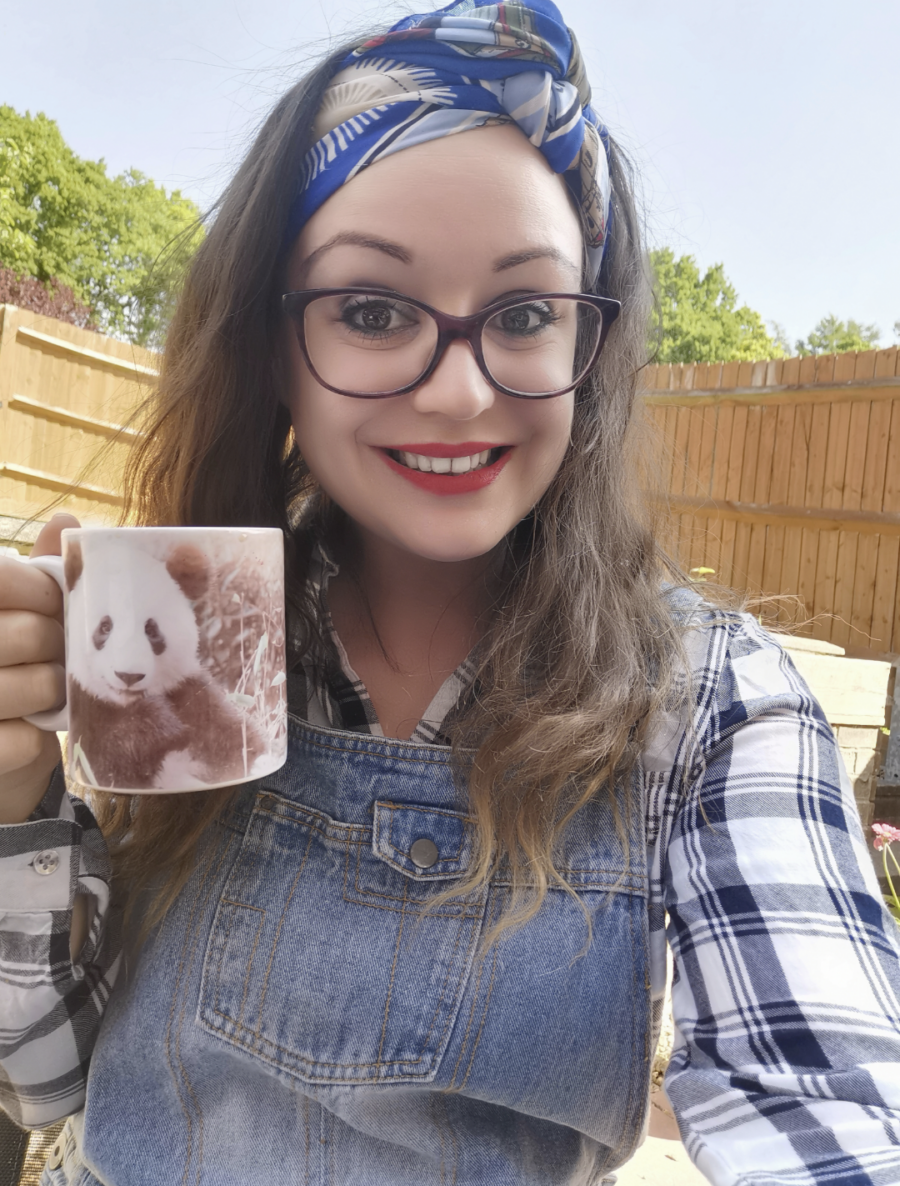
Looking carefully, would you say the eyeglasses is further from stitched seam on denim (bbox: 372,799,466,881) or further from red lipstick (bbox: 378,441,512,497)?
stitched seam on denim (bbox: 372,799,466,881)

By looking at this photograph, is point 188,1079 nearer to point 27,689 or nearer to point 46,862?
point 46,862

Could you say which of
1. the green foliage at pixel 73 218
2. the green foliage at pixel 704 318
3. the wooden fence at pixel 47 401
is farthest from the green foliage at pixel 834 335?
the wooden fence at pixel 47 401

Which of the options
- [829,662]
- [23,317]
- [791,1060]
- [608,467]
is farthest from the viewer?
[23,317]

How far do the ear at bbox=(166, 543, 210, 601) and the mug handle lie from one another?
147 millimetres

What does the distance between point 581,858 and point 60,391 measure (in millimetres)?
8246

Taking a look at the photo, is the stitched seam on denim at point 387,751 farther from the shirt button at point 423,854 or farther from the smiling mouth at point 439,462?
the smiling mouth at point 439,462

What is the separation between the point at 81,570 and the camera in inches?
27.5

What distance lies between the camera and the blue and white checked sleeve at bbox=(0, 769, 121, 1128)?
924 mm

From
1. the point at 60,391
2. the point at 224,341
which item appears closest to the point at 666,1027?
the point at 224,341

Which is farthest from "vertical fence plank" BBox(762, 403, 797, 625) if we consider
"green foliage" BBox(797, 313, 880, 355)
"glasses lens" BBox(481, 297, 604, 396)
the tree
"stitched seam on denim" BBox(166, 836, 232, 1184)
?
"green foliage" BBox(797, 313, 880, 355)

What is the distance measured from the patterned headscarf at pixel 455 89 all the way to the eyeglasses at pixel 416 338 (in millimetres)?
140

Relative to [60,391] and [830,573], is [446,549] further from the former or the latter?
[60,391]

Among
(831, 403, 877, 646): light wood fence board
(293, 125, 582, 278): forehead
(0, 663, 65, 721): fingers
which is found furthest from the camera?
(831, 403, 877, 646): light wood fence board

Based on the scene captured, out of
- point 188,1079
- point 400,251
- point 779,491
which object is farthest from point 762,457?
point 188,1079
